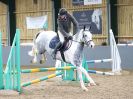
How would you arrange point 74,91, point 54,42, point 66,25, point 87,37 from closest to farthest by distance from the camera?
point 87,37, point 74,91, point 66,25, point 54,42

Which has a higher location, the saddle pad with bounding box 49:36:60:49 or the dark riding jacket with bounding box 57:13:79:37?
the dark riding jacket with bounding box 57:13:79:37

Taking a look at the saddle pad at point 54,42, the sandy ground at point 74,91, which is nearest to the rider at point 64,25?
the saddle pad at point 54,42

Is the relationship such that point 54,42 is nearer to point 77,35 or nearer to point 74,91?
point 77,35

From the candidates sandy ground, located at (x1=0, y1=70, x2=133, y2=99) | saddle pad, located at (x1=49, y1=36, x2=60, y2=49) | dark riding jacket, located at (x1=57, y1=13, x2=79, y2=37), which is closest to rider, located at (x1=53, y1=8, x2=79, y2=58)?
dark riding jacket, located at (x1=57, y1=13, x2=79, y2=37)

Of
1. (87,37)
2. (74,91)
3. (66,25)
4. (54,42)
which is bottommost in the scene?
(74,91)

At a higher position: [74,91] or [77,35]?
[77,35]

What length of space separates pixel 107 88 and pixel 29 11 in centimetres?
1322

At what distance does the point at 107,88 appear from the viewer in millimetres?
12305

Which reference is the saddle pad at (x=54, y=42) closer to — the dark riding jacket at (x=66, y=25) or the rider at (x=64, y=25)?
the rider at (x=64, y=25)

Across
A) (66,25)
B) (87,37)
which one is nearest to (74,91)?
(87,37)

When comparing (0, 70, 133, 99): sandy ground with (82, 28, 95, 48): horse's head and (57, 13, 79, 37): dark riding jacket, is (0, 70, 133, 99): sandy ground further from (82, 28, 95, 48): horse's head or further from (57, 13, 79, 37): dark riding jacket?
(57, 13, 79, 37): dark riding jacket

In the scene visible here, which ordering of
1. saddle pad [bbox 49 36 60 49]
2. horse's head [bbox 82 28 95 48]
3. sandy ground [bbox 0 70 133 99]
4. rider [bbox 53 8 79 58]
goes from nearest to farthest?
sandy ground [bbox 0 70 133 99], horse's head [bbox 82 28 95 48], rider [bbox 53 8 79 58], saddle pad [bbox 49 36 60 49]

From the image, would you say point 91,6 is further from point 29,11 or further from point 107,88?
point 107,88

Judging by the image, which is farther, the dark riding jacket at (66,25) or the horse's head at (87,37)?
the dark riding jacket at (66,25)
